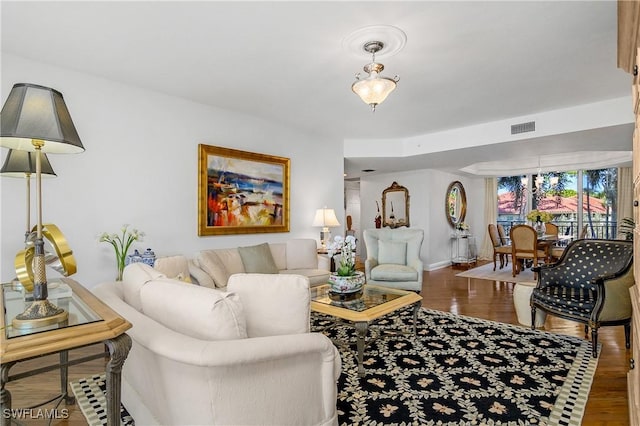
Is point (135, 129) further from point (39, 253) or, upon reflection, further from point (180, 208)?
point (39, 253)

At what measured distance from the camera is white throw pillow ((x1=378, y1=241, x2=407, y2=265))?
4.90 metres

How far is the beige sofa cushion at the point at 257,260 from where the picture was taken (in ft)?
13.2

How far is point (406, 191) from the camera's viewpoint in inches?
306

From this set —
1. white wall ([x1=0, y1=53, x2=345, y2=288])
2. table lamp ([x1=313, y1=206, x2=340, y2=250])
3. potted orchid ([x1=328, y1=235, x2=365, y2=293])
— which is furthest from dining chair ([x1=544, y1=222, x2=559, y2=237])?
white wall ([x1=0, y1=53, x2=345, y2=288])

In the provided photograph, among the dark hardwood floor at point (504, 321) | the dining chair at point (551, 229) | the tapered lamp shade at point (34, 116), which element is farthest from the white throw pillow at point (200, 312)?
the dining chair at point (551, 229)

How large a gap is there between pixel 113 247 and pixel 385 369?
2.93 metres

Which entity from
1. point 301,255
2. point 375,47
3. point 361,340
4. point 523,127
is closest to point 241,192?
point 301,255

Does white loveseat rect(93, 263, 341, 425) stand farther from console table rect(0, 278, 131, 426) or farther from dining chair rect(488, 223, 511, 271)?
dining chair rect(488, 223, 511, 271)

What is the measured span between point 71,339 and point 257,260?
9.43ft

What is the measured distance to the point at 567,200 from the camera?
831cm

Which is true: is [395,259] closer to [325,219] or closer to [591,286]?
[325,219]

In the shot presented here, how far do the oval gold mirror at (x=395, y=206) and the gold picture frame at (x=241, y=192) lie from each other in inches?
143

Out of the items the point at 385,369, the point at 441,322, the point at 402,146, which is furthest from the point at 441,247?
the point at 385,369

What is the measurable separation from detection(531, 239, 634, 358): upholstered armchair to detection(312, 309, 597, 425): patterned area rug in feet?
1.06
